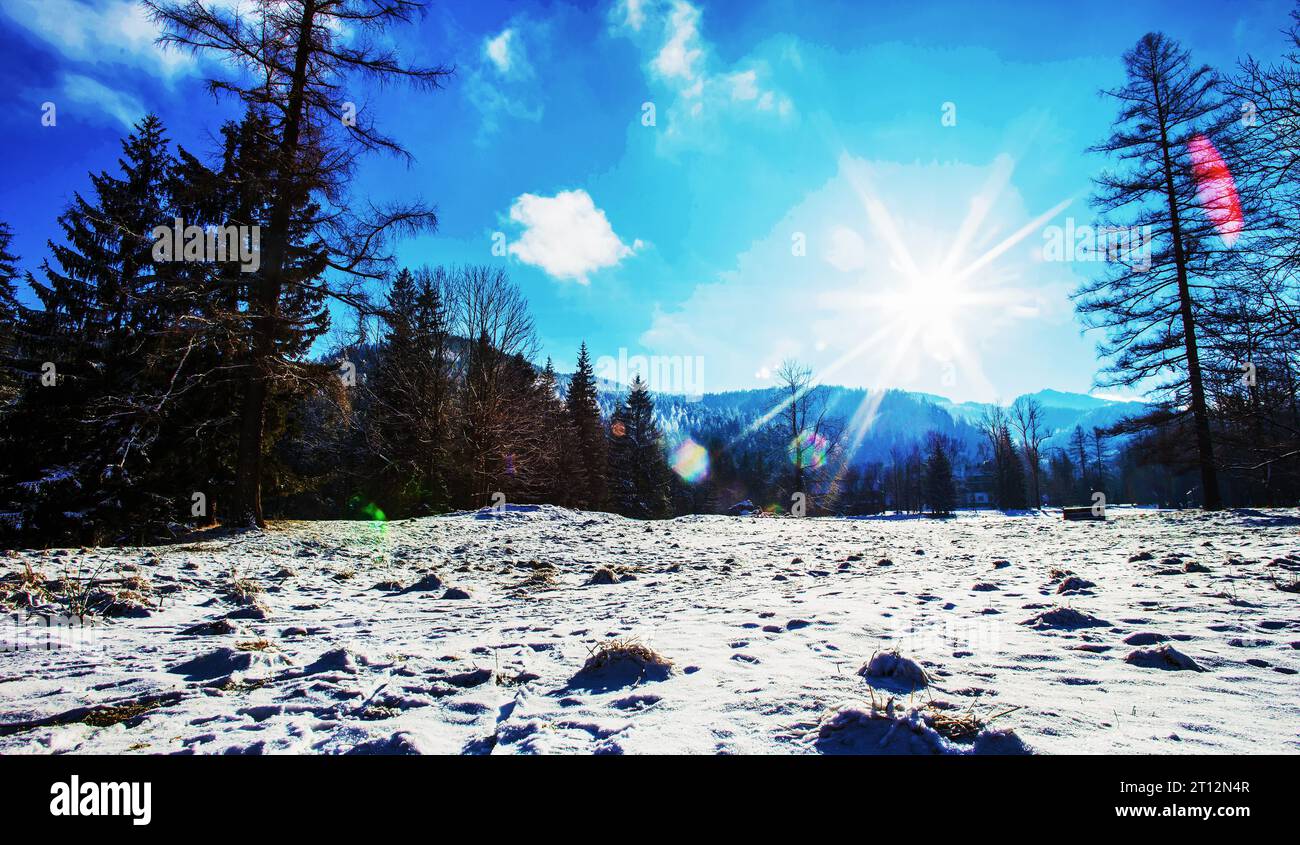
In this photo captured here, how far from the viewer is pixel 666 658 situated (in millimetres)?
2334

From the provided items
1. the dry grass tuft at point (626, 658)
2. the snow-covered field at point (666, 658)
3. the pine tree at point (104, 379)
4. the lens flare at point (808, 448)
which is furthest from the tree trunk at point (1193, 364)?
the pine tree at point (104, 379)

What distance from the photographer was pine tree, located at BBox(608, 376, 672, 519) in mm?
35219

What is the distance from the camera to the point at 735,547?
8750mm

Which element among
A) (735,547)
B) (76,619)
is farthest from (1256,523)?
(76,619)

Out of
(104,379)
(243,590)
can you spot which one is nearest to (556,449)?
(104,379)

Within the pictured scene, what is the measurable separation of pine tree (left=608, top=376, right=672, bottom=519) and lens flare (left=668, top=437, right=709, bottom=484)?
25.3 meters

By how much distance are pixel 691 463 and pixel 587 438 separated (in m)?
33.8

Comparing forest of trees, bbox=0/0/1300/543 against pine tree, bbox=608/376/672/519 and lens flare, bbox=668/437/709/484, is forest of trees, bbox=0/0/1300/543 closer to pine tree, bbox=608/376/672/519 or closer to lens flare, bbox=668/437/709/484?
pine tree, bbox=608/376/672/519

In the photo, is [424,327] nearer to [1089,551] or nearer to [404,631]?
[404,631]

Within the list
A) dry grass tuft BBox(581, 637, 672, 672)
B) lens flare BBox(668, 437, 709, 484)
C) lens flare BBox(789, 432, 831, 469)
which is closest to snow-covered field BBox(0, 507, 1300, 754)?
dry grass tuft BBox(581, 637, 672, 672)

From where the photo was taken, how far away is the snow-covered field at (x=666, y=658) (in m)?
1.55

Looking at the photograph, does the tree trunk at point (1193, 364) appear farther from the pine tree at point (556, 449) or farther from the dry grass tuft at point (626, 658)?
the pine tree at point (556, 449)

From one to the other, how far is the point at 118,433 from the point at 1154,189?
25.3 meters
